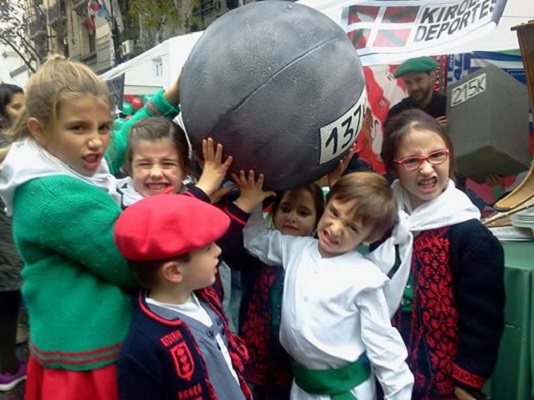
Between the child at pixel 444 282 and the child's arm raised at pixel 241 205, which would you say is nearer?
the child's arm raised at pixel 241 205

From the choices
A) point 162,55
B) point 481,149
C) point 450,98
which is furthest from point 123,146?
point 162,55

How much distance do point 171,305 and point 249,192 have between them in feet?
1.65

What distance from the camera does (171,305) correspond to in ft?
5.65

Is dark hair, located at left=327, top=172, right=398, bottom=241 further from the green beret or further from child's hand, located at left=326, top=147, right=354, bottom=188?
the green beret

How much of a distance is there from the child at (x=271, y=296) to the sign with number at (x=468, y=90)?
250 centimetres

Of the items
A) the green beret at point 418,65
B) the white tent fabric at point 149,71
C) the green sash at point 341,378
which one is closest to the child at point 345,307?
the green sash at point 341,378

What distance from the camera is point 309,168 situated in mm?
1936

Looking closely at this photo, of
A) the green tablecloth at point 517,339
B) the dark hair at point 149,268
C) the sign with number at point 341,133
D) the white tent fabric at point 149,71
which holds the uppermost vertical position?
the sign with number at point 341,133

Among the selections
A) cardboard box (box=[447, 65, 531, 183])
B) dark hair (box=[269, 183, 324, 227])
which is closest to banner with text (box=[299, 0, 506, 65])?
cardboard box (box=[447, 65, 531, 183])

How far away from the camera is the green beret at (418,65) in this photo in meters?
4.86

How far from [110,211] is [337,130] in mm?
755

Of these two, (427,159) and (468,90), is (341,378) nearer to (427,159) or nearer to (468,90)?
(427,159)

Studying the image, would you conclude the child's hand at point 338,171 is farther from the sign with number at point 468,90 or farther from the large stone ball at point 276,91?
the sign with number at point 468,90

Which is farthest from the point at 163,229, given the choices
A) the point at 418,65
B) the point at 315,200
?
the point at 418,65
